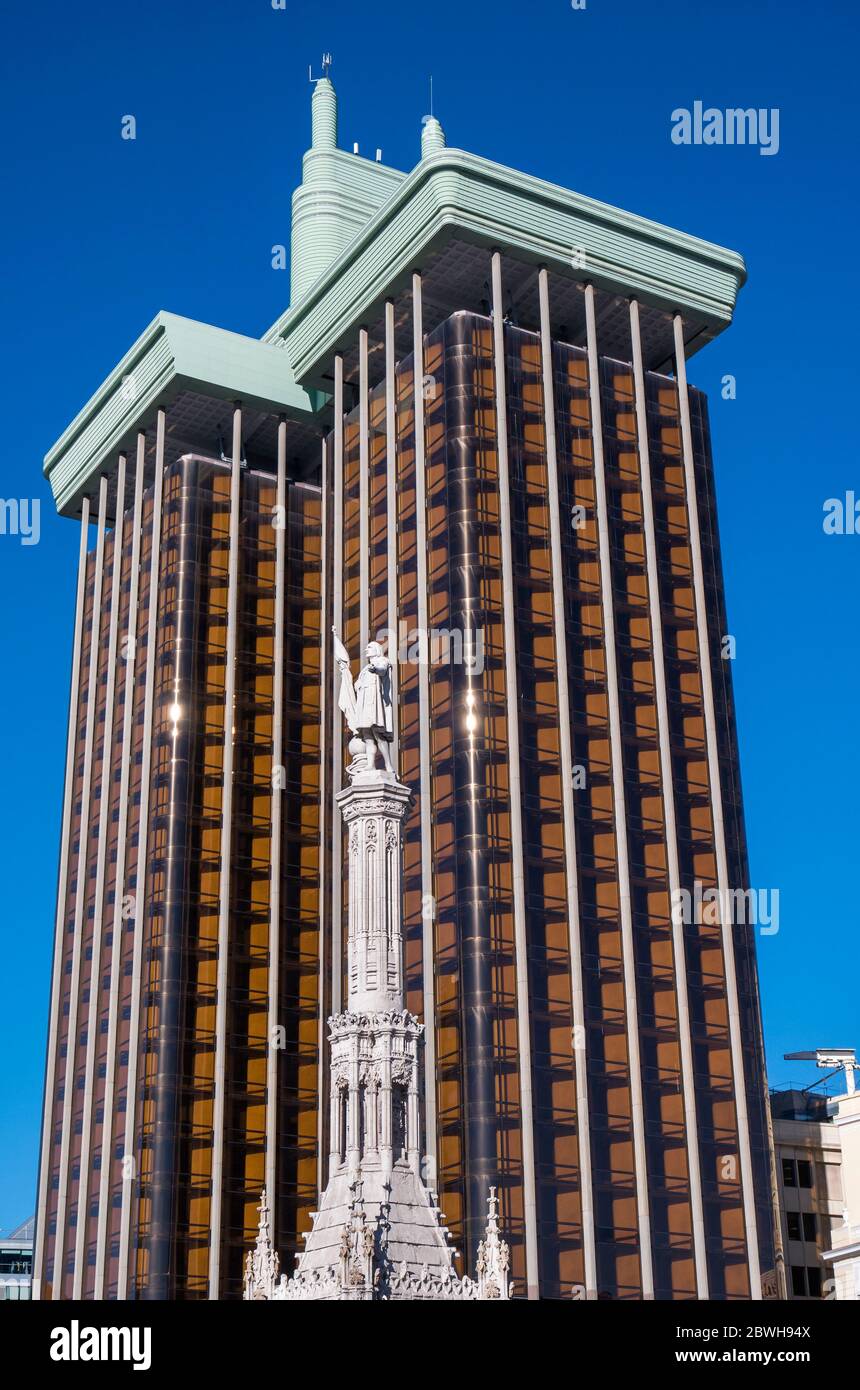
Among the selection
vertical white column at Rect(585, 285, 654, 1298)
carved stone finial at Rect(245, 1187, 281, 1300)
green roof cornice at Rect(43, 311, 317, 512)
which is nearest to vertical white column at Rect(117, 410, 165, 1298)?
green roof cornice at Rect(43, 311, 317, 512)

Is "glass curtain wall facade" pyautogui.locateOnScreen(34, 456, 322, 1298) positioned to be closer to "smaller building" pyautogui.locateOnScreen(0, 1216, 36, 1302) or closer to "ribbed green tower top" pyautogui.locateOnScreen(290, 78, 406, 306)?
"ribbed green tower top" pyautogui.locateOnScreen(290, 78, 406, 306)

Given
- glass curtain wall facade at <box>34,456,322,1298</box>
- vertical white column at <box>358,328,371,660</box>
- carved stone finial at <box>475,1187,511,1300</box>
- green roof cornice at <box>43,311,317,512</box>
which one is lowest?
carved stone finial at <box>475,1187,511,1300</box>

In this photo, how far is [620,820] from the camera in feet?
323

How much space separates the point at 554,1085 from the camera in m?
90.0

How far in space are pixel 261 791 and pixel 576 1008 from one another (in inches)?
1246

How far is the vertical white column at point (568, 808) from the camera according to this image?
8725 cm

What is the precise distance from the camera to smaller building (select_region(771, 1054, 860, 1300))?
109 metres

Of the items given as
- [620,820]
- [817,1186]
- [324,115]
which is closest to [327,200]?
[324,115]

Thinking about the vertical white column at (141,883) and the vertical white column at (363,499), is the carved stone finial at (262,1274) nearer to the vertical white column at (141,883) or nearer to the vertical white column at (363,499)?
the vertical white column at (141,883)

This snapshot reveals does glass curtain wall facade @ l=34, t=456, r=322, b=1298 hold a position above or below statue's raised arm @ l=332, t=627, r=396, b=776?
above

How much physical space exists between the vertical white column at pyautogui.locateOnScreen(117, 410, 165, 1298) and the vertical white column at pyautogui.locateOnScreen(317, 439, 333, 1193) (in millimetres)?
11338

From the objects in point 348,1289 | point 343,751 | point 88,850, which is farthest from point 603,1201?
point 348,1289

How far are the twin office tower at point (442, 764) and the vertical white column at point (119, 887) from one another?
1.09ft

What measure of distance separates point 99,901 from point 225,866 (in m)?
11.9
